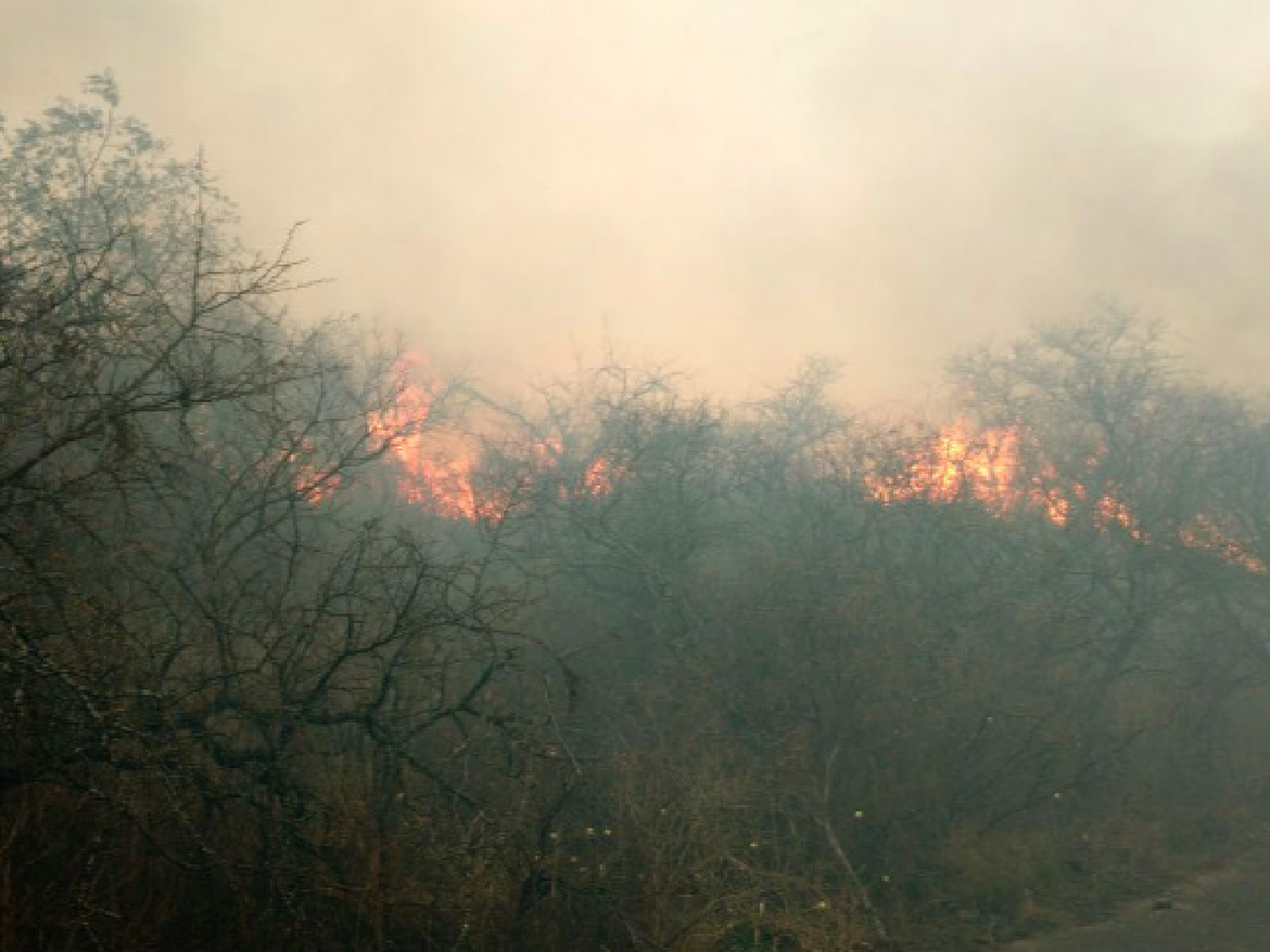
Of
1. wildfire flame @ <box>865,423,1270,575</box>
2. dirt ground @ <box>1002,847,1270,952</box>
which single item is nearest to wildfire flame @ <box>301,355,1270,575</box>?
wildfire flame @ <box>865,423,1270,575</box>

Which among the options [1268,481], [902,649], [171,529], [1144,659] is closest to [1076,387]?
[1268,481]

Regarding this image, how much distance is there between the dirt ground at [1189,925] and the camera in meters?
9.52

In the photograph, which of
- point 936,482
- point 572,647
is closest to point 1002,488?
point 936,482

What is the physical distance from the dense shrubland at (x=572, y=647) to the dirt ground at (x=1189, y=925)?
1.60 ft

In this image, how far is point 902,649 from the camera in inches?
501

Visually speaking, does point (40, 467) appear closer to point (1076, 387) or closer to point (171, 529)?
point (171, 529)

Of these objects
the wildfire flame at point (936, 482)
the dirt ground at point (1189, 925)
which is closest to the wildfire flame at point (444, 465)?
the wildfire flame at point (936, 482)

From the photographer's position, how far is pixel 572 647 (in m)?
14.3

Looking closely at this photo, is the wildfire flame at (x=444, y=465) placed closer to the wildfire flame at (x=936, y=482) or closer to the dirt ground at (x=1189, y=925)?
the wildfire flame at (x=936, y=482)

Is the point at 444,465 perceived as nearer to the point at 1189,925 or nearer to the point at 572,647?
the point at 572,647

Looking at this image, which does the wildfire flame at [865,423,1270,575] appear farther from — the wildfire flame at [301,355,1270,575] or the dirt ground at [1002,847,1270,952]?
the dirt ground at [1002,847,1270,952]

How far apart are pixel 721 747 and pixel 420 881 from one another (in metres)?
5.07

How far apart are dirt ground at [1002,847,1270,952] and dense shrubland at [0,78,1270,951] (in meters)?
0.49

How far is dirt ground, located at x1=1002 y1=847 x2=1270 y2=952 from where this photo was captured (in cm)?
952
